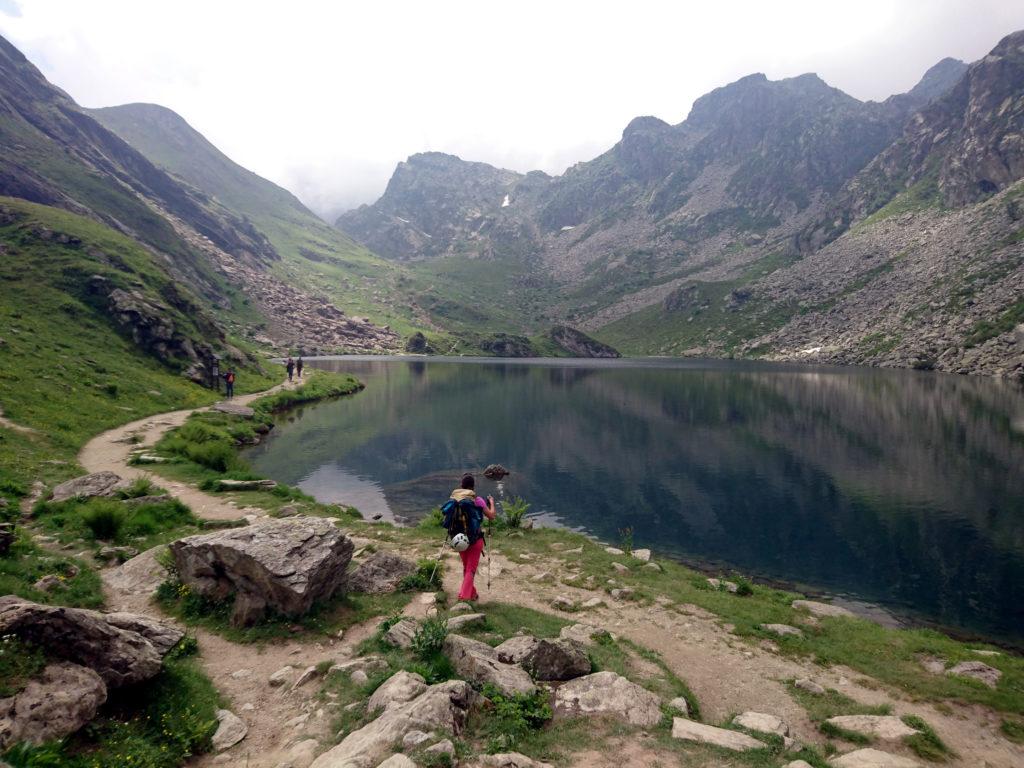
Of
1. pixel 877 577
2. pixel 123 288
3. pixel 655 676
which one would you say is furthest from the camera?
pixel 123 288

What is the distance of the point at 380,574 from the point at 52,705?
387 inches

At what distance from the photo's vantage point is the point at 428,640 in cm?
1220

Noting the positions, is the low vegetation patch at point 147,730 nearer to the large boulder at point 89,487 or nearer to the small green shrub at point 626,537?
the large boulder at point 89,487

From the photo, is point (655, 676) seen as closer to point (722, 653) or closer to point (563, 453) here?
point (722, 653)

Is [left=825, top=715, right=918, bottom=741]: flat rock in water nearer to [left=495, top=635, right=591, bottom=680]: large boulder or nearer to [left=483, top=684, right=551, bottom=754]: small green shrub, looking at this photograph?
[left=495, top=635, right=591, bottom=680]: large boulder

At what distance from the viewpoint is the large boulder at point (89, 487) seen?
20.6 meters

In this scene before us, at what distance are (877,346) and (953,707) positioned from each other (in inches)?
7352

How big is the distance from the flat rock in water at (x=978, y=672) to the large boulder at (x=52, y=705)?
831 inches

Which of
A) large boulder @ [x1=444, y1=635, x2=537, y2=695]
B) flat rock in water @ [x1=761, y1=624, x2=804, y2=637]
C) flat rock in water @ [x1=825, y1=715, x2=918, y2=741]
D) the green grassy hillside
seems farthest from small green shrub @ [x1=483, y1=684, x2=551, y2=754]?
the green grassy hillside

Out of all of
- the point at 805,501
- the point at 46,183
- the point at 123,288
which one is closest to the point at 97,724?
the point at 805,501

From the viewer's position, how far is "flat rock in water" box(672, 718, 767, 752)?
32.0 ft

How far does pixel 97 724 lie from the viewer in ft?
27.2

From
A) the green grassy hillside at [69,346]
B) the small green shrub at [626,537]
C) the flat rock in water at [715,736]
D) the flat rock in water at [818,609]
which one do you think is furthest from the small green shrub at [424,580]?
the green grassy hillside at [69,346]

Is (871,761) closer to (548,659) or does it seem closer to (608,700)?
(608,700)
